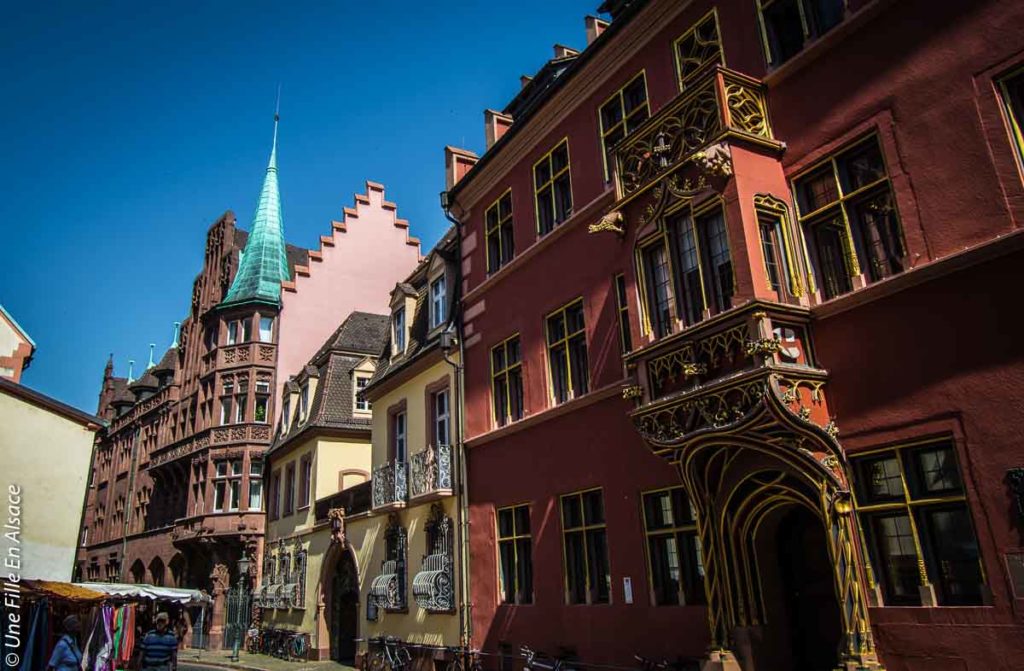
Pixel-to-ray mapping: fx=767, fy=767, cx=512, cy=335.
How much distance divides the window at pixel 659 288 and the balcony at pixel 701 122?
1013mm

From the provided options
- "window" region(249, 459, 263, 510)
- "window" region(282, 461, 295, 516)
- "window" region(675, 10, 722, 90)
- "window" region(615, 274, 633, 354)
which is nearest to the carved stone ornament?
"window" region(615, 274, 633, 354)

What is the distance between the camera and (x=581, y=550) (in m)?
13.7

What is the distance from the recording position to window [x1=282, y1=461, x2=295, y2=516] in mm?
30953

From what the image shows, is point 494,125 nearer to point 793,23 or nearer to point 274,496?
point 793,23

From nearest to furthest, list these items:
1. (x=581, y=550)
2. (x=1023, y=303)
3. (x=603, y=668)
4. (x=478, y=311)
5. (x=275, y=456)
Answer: (x=1023, y=303)
(x=603, y=668)
(x=581, y=550)
(x=478, y=311)
(x=275, y=456)

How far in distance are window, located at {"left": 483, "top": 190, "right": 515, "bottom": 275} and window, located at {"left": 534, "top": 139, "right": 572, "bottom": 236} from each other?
1.21 metres

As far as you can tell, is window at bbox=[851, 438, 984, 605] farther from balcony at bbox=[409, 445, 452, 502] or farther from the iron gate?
the iron gate

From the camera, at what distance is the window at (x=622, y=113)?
13.5 meters

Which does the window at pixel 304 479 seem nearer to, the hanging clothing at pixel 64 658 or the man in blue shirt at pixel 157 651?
the man in blue shirt at pixel 157 651

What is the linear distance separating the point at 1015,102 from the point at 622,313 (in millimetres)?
6427

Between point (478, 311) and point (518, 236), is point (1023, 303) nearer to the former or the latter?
point (518, 236)

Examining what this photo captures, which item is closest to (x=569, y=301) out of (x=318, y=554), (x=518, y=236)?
(x=518, y=236)

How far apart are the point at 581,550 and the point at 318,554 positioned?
15818mm

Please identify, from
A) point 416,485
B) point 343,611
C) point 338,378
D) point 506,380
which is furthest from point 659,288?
point 338,378
